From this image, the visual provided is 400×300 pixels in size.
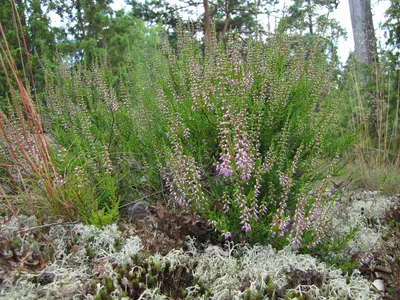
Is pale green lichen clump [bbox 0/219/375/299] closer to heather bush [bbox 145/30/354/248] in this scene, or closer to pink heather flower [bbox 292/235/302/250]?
pink heather flower [bbox 292/235/302/250]

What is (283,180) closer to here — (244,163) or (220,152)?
(244,163)

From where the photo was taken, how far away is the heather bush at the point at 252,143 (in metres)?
1.88

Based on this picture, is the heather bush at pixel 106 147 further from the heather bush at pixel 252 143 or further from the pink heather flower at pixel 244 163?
the pink heather flower at pixel 244 163

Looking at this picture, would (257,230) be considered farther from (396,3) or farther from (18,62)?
(18,62)

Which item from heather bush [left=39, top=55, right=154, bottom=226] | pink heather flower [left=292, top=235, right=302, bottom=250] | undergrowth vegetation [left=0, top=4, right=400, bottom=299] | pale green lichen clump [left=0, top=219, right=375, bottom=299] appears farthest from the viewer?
heather bush [left=39, top=55, right=154, bottom=226]

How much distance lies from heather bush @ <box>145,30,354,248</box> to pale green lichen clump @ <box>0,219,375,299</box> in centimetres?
16

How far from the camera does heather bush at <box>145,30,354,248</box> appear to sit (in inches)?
74.0

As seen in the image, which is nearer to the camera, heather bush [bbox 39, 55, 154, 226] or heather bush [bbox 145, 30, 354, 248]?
heather bush [bbox 145, 30, 354, 248]

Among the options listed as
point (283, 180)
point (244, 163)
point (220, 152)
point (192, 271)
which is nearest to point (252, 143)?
point (244, 163)

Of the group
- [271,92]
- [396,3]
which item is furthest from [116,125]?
[396,3]

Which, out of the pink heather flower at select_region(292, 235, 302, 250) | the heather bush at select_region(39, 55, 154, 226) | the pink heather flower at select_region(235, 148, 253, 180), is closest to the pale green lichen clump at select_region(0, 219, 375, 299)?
the pink heather flower at select_region(292, 235, 302, 250)

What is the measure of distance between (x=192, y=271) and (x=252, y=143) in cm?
76

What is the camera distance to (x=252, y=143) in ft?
6.46

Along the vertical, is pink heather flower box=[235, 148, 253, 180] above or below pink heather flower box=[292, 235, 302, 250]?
above
